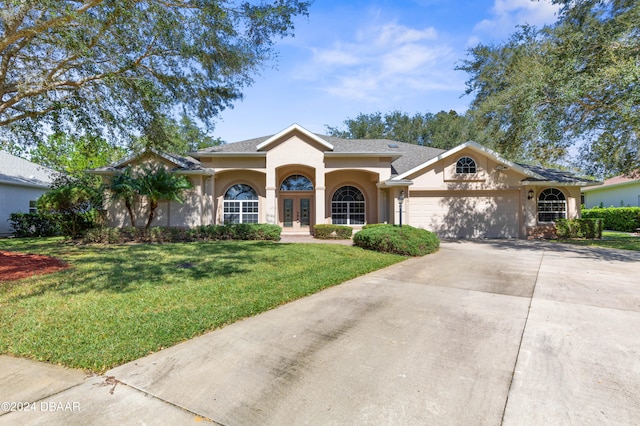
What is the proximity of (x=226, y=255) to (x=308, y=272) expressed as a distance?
12.4ft

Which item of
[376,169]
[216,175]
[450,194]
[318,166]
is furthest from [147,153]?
[450,194]

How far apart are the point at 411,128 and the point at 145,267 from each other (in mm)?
32985

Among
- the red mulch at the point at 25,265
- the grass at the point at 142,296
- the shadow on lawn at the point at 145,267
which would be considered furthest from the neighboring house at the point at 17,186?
the grass at the point at 142,296

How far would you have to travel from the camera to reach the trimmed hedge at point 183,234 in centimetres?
1416

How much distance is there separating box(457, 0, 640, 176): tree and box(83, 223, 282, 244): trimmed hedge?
40.5 ft

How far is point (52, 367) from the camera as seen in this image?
328cm

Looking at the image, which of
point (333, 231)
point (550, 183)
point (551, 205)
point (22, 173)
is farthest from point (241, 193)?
point (551, 205)

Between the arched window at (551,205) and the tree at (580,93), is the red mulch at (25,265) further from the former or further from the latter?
the arched window at (551,205)

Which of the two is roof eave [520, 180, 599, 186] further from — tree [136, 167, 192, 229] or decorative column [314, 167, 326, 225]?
tree [136, 167, 192, 229]

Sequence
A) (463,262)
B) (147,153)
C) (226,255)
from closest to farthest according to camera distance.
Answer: (463,262), (226,255), (147,153)

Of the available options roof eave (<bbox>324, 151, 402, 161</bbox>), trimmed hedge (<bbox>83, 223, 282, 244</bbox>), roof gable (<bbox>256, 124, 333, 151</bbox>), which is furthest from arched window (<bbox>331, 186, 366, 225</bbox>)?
trimmed hedge (<bbox>83, 223, 282, 244</bbox>)

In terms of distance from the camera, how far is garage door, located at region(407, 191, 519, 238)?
54.8ft

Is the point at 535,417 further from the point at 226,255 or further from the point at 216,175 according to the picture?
the point at 216,175

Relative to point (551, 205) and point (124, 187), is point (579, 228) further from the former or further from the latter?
point (124, 187)
